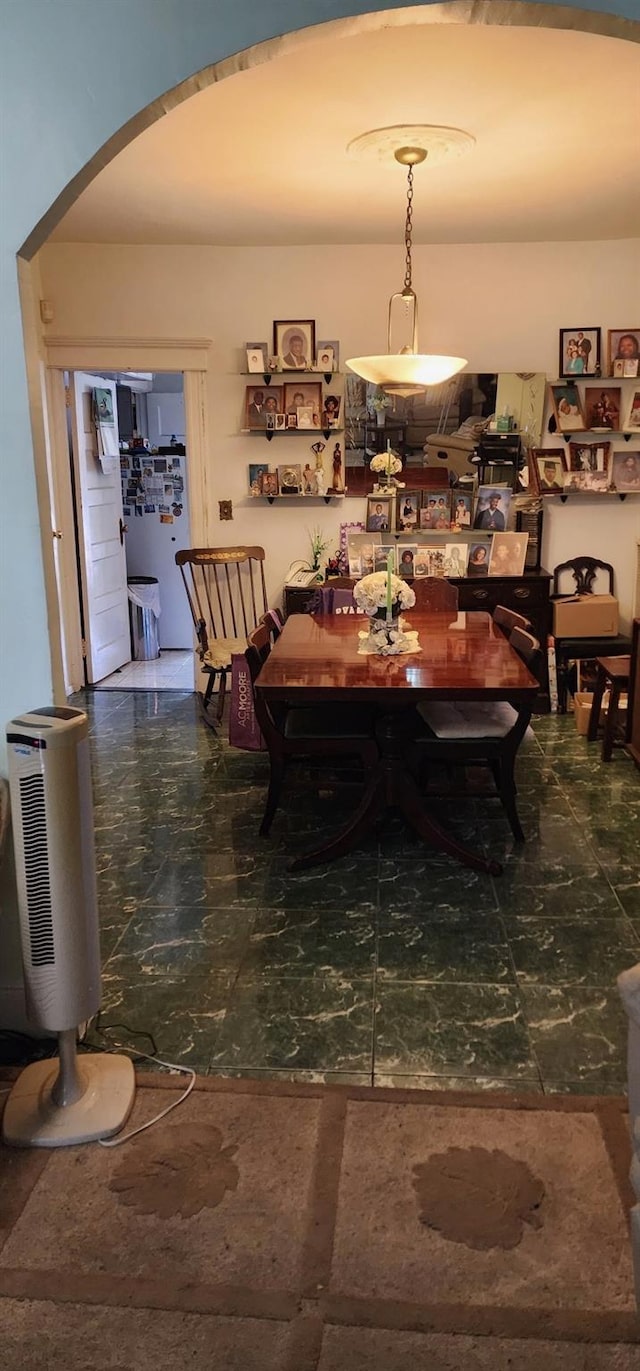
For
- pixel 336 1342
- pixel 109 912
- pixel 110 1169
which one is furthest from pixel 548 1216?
pixel 109 912

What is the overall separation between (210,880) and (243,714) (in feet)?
3.31

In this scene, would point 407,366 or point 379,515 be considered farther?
point 379,515

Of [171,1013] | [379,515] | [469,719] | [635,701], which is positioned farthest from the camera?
[379,515]

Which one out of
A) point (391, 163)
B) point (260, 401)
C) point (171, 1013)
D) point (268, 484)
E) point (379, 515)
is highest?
point (391, 163)

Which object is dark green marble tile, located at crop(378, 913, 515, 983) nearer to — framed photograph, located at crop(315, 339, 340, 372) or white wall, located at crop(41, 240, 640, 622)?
white wall, located at crop(41, 240, 640, 622)

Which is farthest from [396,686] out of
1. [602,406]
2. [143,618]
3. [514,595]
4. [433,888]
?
[143,618]

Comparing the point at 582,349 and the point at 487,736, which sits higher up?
the point at 582,349

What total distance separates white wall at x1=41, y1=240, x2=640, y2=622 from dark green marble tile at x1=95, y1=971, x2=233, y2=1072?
3759 millimetres

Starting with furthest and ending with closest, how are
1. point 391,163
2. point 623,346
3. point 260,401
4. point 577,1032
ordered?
1. point 260,401
2. point 623,346
3. point 391,163
4. point 577,1032

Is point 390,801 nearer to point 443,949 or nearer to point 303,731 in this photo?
point 303,731

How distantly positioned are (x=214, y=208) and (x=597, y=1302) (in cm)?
460

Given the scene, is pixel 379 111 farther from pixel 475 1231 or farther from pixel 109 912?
pixel 475 1231

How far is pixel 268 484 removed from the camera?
5.61m

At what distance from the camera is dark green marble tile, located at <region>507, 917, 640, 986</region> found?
2.70 m
